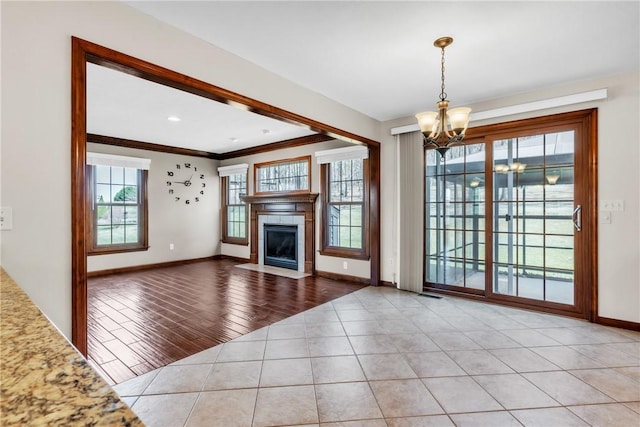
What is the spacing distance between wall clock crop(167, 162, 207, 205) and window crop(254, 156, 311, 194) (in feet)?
4.60

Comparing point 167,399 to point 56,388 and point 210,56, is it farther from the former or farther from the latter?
point 210,56

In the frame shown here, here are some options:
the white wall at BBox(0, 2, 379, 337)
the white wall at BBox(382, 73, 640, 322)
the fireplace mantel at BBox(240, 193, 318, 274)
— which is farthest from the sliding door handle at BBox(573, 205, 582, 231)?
the white wall at BBox(0, 2, 379, 337)

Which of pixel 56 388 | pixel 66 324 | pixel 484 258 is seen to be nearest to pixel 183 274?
pixel 66 324

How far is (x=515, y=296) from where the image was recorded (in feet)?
12.4

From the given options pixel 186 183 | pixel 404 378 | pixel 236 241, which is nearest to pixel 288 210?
pixel 236 241

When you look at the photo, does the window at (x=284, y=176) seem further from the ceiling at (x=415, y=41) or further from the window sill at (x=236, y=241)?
the ceiling at (x=415, y=41)

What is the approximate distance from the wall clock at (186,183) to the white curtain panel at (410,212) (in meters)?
4.65

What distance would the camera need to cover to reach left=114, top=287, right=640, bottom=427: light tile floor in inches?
70.8

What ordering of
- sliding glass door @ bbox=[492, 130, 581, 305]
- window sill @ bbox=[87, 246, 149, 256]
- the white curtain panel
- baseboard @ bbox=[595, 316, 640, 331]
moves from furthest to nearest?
window sill @ bbox=[87, 246, 149, 256] → the white curtain panel → sliding glass door @ bbox=[492, 130, 581, 305] → baseboard @ bbox=[595, 316, 640, 331]

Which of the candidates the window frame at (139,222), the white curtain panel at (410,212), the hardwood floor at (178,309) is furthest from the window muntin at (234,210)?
the white curtain panel at (410,212)

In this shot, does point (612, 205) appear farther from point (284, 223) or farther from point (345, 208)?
point (284, 223)

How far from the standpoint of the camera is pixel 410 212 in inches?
175

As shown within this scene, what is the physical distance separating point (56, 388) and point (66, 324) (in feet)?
5.72

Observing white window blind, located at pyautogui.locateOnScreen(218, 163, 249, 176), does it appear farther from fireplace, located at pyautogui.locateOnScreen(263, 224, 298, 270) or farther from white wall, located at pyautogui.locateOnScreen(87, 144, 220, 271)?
fireplace, located at pyautogui.locateOnScreen(263, 224, 298, 270)
